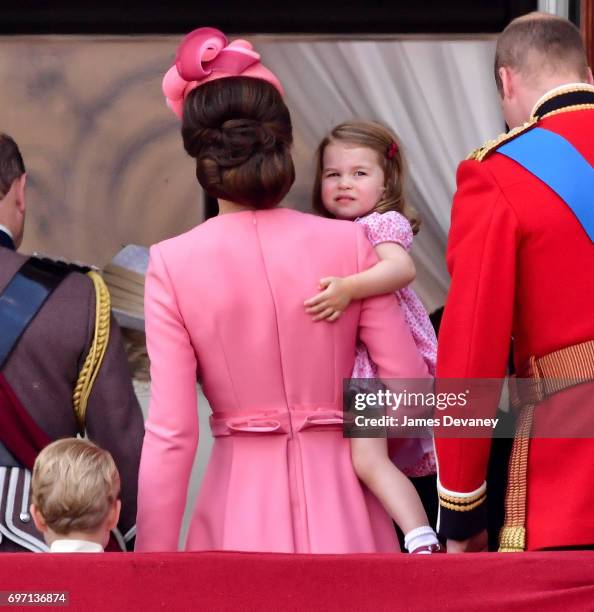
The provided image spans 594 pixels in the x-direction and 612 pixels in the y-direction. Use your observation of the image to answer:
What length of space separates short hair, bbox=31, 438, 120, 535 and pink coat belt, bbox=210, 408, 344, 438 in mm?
302

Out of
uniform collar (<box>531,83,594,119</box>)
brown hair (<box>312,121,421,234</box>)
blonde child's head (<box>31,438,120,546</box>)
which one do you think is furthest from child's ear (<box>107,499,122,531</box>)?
uniform collar (<box>531,83,594,119</box>)

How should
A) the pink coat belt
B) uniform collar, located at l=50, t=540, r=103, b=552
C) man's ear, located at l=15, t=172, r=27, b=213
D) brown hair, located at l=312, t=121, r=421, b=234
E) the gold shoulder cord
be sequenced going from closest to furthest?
uniform collar, located at l=50, t=540, r=103, b=552
the pink coat belt
the gold shoulder cord
man's ear, located at l=15, t=172, r=27, b=213
brown hair, located at l=312, t=121, r=421, b=234

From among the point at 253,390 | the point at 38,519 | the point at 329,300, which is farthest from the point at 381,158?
the point at 38,519

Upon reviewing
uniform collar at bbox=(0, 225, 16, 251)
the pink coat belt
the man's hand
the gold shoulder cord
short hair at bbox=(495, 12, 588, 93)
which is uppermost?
short hair at bbox=(495, 12, 588, 93)

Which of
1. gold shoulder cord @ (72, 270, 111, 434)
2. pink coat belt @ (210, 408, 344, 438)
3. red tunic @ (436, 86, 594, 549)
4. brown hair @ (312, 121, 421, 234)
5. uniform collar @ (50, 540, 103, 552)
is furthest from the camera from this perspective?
brown hair @ (312, 121, 421, 234)

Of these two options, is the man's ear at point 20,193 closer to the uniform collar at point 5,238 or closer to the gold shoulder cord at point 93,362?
the uniform collar at point 5,238

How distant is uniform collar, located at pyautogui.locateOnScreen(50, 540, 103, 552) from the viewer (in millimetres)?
3423

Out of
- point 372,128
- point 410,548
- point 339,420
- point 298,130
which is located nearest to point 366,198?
point 372,128

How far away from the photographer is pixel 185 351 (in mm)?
3512

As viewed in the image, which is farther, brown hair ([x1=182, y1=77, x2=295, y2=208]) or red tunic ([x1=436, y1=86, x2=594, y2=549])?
brown hair ([x1=182, y1=77, x2=295, y2=208])

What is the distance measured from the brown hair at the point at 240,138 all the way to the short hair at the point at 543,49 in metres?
0.52

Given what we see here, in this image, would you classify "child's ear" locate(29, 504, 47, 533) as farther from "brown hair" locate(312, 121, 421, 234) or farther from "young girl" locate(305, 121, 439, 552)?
"brown hair" locate(312, 121, 421, 234)

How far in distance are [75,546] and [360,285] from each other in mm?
832

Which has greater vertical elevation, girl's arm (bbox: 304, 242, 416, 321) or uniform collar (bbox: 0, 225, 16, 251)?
Result: uniform collar (bbox: 0, 225, 16, 251)
